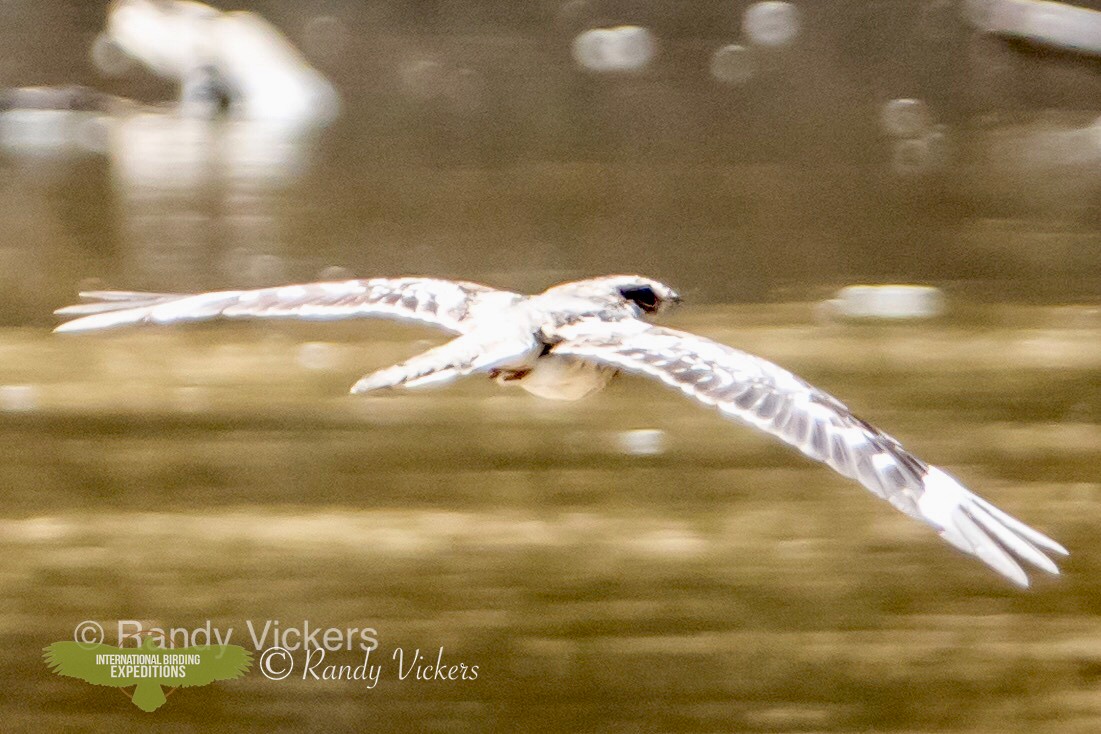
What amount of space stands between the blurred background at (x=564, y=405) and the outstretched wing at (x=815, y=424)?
64 cm

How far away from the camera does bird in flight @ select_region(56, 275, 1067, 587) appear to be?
1.45 metres

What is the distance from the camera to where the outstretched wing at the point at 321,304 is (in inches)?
75.2

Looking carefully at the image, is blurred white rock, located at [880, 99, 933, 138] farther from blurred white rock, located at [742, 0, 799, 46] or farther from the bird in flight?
the bird in flight

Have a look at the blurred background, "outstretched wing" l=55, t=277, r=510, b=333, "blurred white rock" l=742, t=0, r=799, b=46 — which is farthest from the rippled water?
"blurred white rock" l=742, t=0, r=799, b=46

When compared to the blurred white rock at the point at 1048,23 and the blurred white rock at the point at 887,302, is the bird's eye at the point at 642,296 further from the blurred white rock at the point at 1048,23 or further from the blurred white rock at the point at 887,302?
the blurred white rock at the point at 1048,23

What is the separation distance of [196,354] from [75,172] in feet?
4.47

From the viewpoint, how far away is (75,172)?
4281 mm

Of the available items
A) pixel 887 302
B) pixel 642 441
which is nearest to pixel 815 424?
pixel 642 441

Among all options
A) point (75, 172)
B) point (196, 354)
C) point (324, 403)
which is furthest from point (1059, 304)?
point (75, 172)

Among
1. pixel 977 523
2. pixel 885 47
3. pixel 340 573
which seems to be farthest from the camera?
pixel 885 47

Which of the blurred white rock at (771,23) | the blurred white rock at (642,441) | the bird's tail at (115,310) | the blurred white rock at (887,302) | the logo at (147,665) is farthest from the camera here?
the blurred white rock at (771,23)

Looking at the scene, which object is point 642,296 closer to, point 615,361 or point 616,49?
point 615,361

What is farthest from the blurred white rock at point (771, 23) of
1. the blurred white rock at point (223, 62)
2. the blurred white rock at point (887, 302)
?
the blurred white rock at point (887, 302)

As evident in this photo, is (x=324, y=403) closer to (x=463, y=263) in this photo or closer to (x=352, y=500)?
(x=352, y=500)
